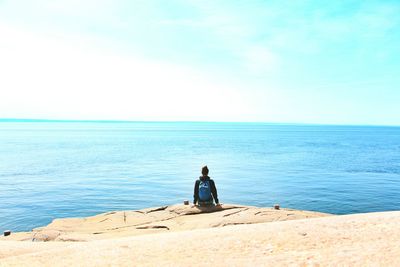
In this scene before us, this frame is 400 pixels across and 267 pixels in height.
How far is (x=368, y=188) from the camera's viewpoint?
31000 millimetres

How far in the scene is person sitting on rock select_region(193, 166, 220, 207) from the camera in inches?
579

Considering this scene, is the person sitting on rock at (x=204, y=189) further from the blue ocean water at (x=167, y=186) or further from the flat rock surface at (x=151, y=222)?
the blue ocean water at (x=167, y=186)

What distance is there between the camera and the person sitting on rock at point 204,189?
579 inches

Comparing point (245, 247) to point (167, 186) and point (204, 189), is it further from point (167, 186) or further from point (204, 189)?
point (167, 186)

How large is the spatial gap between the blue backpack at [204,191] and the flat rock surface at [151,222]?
44cm

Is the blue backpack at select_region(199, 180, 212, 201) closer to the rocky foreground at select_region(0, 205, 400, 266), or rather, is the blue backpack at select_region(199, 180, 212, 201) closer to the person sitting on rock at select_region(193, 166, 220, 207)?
the person sitting on rock at select_region(193, 166, 220, 207)

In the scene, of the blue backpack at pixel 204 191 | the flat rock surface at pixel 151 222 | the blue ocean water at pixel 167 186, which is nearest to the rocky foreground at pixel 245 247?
the flat rock surface at pixel 151 222

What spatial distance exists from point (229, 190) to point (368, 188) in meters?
12.8

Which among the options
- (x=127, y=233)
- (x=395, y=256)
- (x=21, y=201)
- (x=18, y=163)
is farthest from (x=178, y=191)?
(x=18, y=163)

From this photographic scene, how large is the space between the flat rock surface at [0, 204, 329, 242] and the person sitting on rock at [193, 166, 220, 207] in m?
0.36

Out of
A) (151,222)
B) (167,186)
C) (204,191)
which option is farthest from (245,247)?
(167,186)

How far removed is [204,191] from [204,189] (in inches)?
4.8

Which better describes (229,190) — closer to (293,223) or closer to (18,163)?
(293,223)

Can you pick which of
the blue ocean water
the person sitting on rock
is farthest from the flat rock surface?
the blue ocean water
